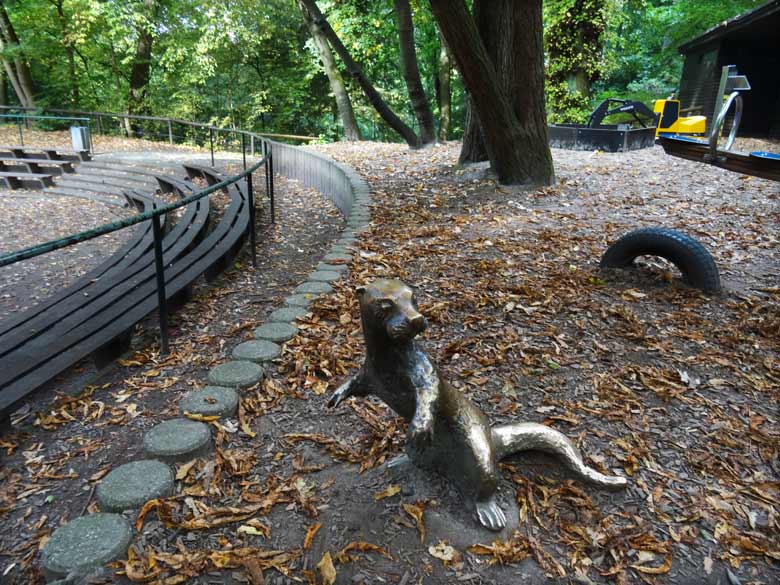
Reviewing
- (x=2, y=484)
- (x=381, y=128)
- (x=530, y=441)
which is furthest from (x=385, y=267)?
(x=381, y=128)

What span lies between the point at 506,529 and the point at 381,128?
28.8m

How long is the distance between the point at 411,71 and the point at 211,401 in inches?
421

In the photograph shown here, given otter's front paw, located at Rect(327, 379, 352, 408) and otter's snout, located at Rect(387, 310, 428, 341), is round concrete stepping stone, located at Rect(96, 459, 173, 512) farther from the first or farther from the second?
otter's snout, located at Rect(387, 310, 428, 341)

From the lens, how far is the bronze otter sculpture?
6.26ft

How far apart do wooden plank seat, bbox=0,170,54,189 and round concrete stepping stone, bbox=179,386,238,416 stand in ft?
43.5

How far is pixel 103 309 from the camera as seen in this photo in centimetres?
405

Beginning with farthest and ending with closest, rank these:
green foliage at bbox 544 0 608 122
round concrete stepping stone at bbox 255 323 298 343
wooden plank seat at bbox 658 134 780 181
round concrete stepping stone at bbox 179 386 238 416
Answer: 1. green foliage at bbox 544 0 608 122
2. round concrete stepping stone at bbox 255 323 298 343
3. wooden plank seat at bbox 658 134 780 181
4. round concrete stepping stone at bbox 179 386 238 416

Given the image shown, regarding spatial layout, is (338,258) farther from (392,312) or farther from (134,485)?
(392,312)

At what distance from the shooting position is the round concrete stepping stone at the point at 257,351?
341 centimetres

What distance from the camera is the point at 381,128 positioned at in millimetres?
29109

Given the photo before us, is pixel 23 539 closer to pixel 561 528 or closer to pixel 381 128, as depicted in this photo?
pixel 561 528

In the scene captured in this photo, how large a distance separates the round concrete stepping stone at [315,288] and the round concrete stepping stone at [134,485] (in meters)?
2.19

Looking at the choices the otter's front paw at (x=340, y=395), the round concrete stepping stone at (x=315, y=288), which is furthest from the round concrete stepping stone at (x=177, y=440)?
the round concrete stepping stone at (x=315, y=288)

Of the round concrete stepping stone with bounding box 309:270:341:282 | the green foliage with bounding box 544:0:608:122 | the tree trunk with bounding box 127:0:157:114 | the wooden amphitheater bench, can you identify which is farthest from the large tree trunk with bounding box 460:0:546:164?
the tree trunk with bounding box 127:0:157:114
